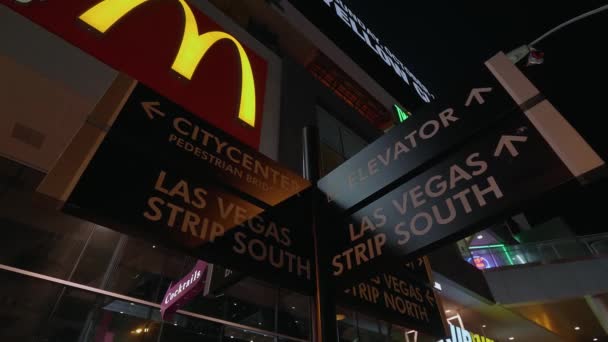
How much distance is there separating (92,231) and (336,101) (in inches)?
390

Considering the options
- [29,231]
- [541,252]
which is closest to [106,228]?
[29,231]

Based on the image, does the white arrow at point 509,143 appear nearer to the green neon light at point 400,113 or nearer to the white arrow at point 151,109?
the white arrow at point 151,109

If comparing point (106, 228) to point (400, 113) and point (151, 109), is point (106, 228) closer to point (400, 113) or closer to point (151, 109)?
point (151, 109)

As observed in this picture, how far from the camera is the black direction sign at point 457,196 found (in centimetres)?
183

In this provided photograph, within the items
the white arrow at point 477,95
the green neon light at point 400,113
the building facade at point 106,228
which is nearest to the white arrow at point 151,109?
the building facade at point 106,228

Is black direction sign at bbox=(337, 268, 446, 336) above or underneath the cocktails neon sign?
underneath

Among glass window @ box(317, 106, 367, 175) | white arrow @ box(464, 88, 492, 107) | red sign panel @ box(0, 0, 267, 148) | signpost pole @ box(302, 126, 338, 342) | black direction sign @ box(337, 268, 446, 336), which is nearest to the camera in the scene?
signpost pole @ box(302, 126, 338, 342)

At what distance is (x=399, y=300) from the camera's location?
110 inches

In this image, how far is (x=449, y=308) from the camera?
13742mm

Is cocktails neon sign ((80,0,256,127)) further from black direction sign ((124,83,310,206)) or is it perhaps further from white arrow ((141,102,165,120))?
white arrow ((141,102,165,120))

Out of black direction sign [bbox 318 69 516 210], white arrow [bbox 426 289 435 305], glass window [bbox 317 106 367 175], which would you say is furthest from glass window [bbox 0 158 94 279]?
glass window [bbox 317 106 367 175]

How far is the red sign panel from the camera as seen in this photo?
357 centimetres

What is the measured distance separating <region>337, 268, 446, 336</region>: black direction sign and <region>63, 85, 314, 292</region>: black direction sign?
0.41 metres

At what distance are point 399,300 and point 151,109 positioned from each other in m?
2.26
